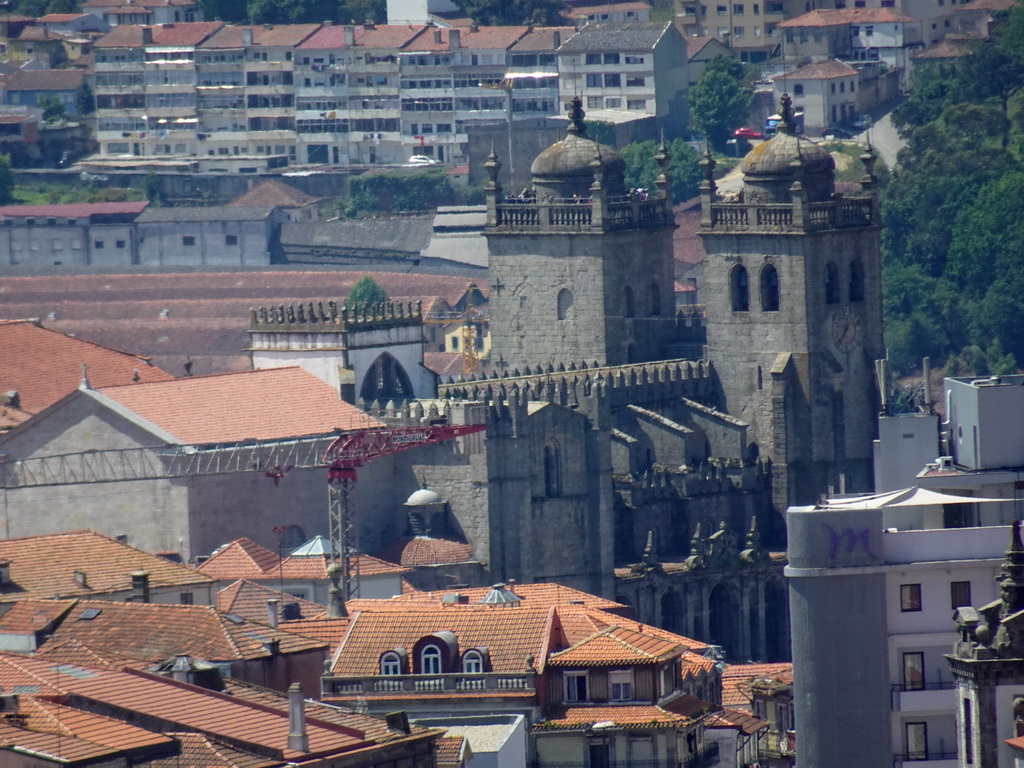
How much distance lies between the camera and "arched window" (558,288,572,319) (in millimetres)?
127812

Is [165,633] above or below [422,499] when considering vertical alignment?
below

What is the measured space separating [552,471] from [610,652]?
37665mm

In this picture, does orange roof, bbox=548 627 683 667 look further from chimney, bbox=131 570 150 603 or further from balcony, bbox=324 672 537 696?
chimney, bbox=131 570 150 603

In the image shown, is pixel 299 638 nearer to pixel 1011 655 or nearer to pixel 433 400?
pixel 1011 655

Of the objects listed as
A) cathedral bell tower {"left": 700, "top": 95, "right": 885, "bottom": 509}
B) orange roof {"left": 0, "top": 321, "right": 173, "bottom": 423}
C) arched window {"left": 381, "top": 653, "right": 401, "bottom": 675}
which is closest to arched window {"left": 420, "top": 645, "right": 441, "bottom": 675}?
arched window {"left": 381, "top": 653, "right": 401, "bottom": 675}

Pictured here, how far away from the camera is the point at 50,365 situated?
403 ft

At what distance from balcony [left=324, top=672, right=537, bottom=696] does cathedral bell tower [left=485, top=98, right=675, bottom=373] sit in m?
47.9

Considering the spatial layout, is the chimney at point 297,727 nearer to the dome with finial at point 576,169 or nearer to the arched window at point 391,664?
the arched window at point 391,664

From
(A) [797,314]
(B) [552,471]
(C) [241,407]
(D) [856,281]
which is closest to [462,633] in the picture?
(C) [241,407]

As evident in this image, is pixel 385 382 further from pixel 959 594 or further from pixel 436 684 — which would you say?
pixel 959 594

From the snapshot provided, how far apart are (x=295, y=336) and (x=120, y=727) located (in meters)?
58.3

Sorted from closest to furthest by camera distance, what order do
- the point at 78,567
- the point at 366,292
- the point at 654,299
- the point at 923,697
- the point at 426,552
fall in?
the point at 923,697, the point at 78,567, the point at 426,552, the point at 654,299, the point at 366,292

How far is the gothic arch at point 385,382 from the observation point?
4692 inches

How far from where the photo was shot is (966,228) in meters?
182
